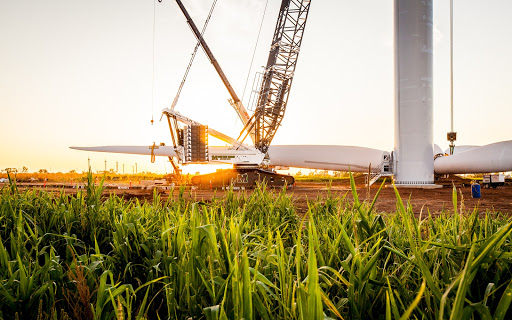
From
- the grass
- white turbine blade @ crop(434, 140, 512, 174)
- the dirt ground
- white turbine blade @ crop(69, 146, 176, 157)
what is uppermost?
white turbine blade @ crop(69, 146, 176, 157)

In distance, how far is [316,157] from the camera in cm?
2753

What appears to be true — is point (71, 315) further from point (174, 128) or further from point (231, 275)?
point (174, 128)

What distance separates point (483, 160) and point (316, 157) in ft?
35.1

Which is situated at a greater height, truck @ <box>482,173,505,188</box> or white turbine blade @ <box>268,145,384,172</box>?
white turbine blade @ <box>268,145,384,172</box>

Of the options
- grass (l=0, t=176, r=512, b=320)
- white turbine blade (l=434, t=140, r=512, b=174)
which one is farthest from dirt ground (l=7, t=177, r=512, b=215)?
white turbine blade (l=434, t=140, r=512, b=174)

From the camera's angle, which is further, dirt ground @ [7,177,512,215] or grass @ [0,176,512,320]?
dirt ground @ [7,177,512,215]

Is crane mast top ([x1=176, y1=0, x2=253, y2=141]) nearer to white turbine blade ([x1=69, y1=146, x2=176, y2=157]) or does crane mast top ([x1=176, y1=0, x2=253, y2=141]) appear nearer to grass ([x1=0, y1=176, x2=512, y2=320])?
white turbine blade ([x1=69, y1=146, x2=176, y2=157])

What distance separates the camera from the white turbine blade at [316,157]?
26.6 m

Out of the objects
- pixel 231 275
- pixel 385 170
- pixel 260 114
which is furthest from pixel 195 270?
pixel 260 114

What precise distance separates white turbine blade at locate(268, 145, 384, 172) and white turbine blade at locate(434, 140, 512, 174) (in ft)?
19.4

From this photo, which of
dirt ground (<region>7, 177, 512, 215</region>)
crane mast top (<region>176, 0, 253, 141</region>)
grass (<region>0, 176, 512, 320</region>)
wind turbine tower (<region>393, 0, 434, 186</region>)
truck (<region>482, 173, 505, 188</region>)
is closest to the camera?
grass (<region>0, 176, 512, 320</region>)

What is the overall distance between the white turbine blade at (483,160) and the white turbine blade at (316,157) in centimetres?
590

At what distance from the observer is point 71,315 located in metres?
1.93

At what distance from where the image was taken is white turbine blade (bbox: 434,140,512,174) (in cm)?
2097
